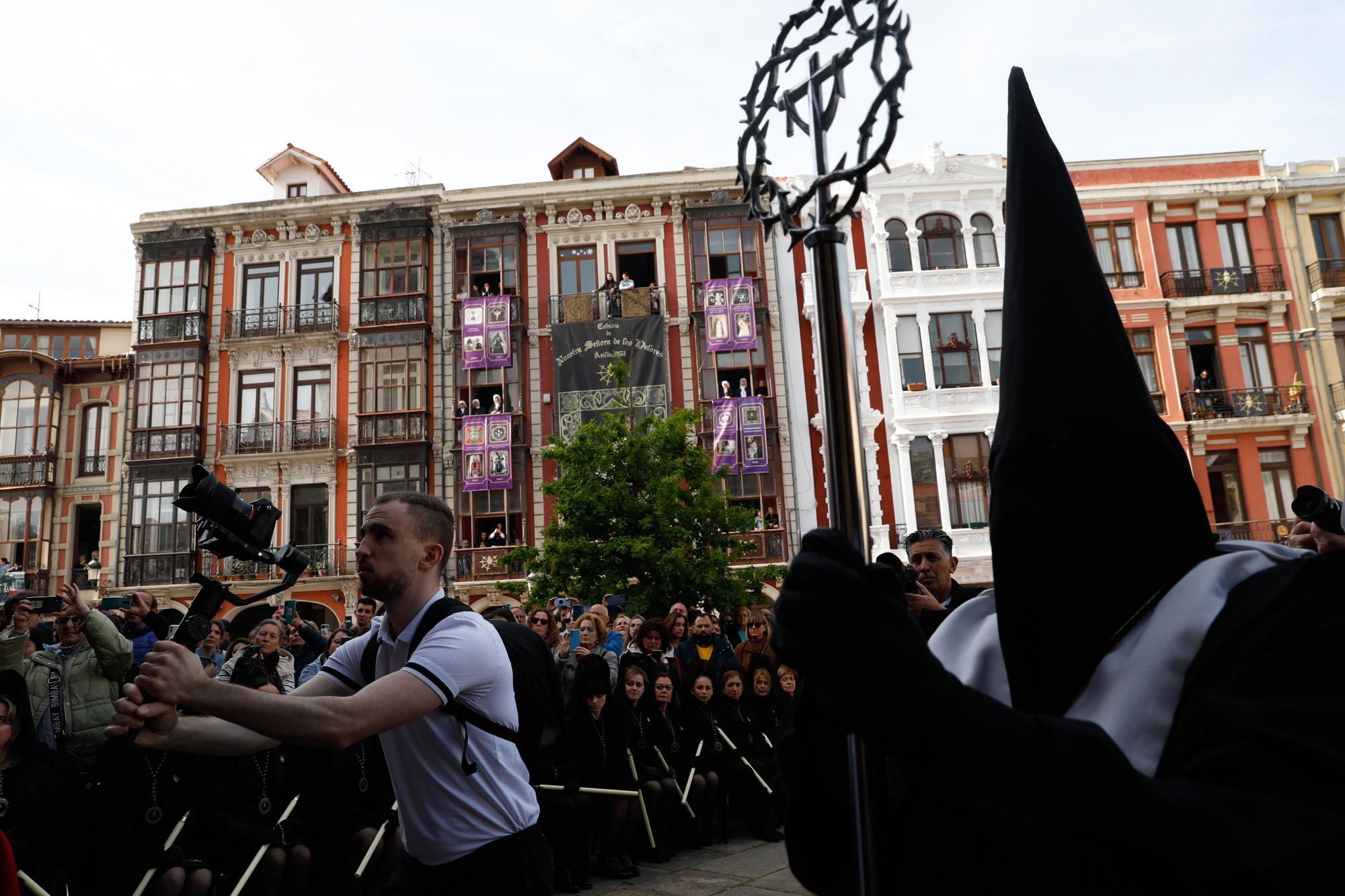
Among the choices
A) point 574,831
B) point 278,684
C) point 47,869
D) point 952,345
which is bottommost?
point 574,831

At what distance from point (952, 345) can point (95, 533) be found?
89.2 ft

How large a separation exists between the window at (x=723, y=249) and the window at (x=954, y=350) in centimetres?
557

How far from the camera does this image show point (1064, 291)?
1.40 meters

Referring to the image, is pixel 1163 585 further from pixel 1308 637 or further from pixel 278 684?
pixel 278 684

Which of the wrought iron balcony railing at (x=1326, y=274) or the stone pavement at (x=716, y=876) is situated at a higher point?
the wrought iron balcony railing at (x=1326, y=274)

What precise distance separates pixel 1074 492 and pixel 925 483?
80.3 feet

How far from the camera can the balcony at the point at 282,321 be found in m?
28.0

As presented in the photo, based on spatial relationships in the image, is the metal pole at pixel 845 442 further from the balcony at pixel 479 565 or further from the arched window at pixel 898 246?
the arched window at pixel 898 246

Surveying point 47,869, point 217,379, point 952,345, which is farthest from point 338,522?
point 47,869

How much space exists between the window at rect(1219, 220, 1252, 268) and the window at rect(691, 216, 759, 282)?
1368 cm

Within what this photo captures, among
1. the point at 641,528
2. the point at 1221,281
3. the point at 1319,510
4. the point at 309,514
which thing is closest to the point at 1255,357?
the point at 1221,281

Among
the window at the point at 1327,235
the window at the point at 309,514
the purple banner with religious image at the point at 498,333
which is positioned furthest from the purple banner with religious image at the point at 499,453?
the window at the point at 1327,235

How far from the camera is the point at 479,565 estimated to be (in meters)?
25.7

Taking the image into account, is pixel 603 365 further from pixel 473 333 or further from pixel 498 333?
pixel 473 333
